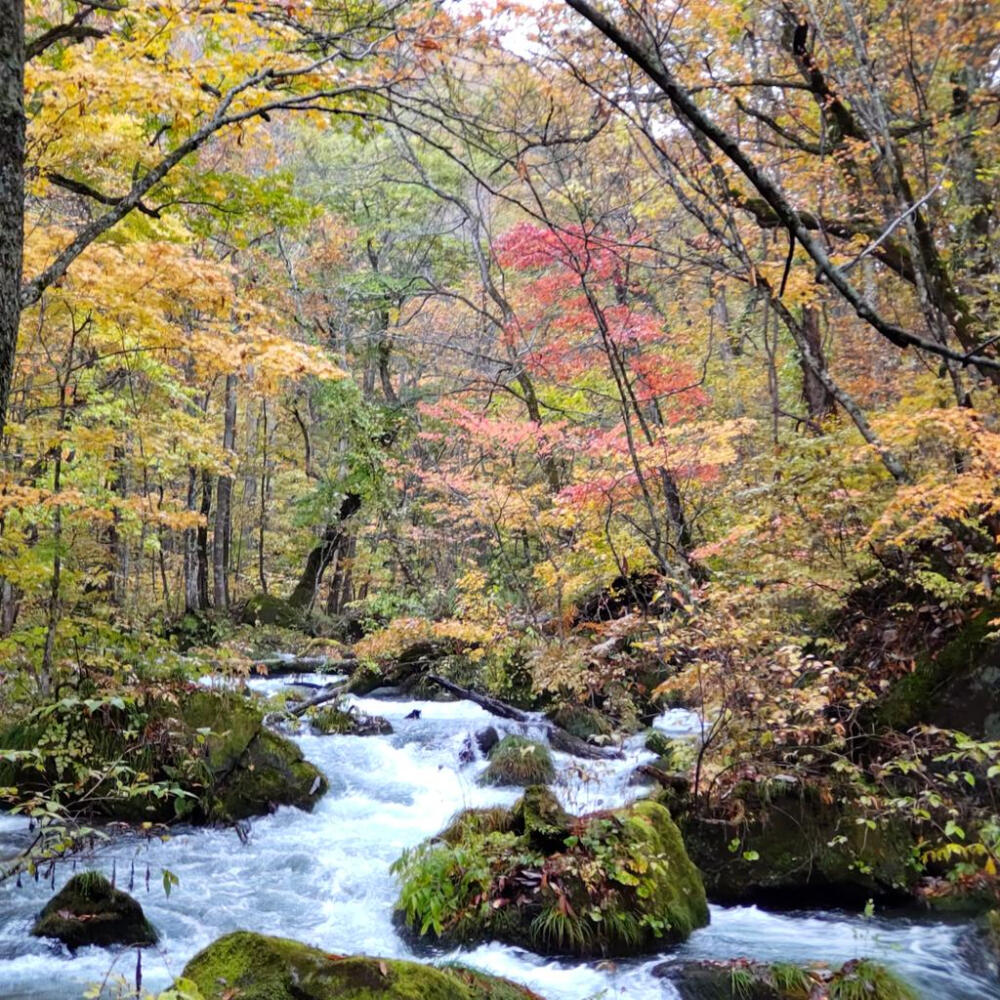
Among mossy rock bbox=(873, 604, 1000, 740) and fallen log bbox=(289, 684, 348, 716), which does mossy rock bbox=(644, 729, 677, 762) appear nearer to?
mossy rock bbox=(873, 604, 1000, 740)

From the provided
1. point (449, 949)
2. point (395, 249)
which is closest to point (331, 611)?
point (395, 249)

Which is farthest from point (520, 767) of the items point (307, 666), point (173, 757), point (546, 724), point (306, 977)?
point (307, 666)

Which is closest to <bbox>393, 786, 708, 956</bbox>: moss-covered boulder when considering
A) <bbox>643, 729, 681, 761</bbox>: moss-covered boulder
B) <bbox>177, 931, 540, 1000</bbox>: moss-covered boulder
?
<bbox>177, 931, 540, 1000</bbox>: moss-covered boulder

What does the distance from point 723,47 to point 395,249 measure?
12.5 metres

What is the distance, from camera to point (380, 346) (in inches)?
734

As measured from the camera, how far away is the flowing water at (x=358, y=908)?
15.0 ft

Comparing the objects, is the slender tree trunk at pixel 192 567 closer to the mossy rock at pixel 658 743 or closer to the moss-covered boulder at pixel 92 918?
the mossy rock at pixel 658 743

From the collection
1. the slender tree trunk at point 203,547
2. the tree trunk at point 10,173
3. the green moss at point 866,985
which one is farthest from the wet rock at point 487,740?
the slender tree trunk at point 203,547

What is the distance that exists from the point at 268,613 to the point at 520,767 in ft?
36.9

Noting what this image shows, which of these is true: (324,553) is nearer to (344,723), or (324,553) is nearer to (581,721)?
(344,723)

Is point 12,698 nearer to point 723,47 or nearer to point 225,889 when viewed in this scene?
point 225,889

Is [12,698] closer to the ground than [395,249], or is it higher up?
closer to the ground

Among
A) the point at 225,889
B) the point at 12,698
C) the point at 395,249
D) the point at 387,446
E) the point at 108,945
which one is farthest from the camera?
the point at 395,249

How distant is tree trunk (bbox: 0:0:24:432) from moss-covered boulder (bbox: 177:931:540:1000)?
8.36 ft
